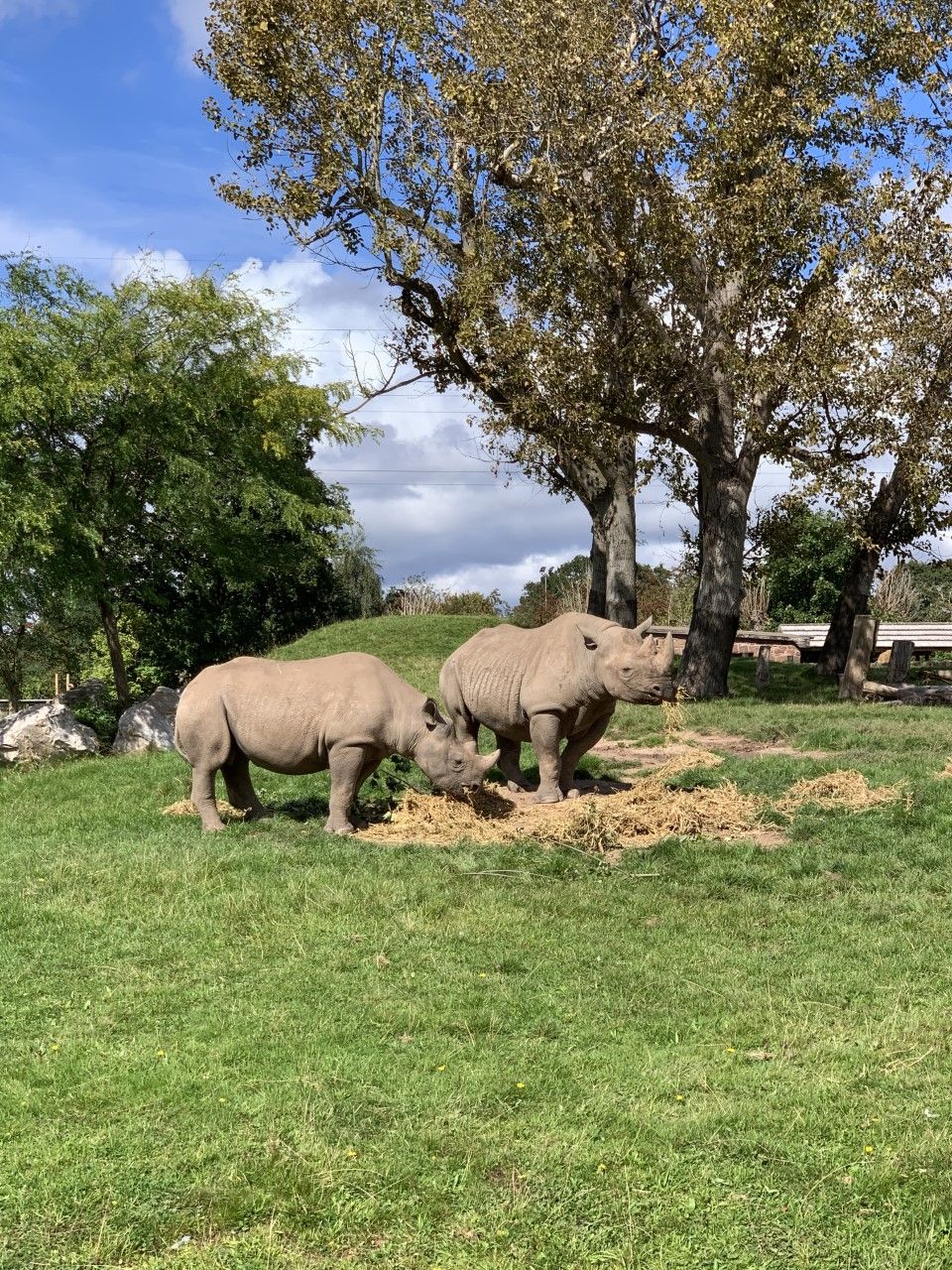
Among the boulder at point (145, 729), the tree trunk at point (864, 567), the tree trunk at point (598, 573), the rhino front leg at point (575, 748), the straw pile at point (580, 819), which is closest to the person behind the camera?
the straw pile at point (580, 819)

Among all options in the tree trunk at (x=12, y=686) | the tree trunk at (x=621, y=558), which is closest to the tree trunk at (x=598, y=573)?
the tree trunk at (x=621, y=558)

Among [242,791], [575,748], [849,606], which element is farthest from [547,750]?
[849,606]

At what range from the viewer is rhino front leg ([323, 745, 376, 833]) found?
36.2ft

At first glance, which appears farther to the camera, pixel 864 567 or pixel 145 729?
pixel 864 567

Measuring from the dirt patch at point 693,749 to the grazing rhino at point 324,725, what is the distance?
4.89 m

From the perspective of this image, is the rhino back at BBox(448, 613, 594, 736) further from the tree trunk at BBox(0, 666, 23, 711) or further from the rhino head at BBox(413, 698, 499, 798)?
the tree trunk at BBox(0, 666, 23, 711)

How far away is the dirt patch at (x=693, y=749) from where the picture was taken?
50.5 feet

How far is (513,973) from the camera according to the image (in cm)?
755

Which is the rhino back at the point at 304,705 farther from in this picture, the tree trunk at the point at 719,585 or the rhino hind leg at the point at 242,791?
the tree trunk at the point at 719,585

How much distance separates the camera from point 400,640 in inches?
1147

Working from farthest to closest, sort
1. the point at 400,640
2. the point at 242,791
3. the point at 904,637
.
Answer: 1. the point at 904,637
2. the point at 400,640
3. the point at 242,791

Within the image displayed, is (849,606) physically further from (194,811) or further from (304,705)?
(304,705)

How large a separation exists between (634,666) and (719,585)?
1122cm

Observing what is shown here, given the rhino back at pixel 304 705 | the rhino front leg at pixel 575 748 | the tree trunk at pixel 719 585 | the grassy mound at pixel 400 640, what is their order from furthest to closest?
the grassy mound at pixel 400 640, the tree trunk at pixel 719 585, the rhino front leg at pixel 575 748, the rhino back at pixel 304 705
